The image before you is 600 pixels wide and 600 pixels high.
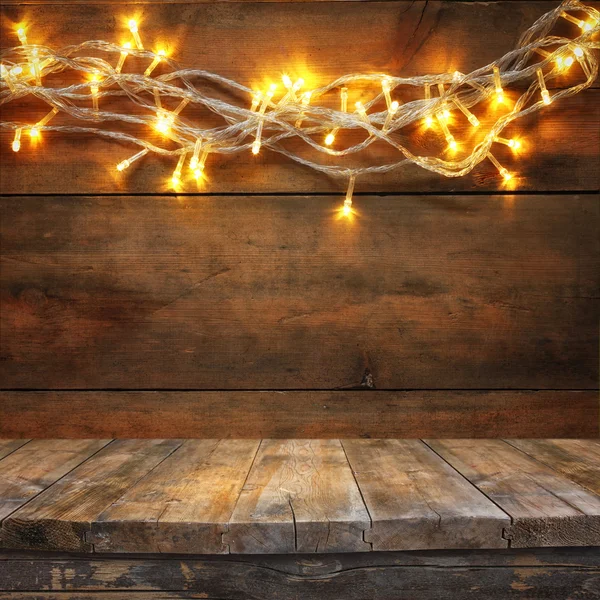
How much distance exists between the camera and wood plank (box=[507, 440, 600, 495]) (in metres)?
0.85

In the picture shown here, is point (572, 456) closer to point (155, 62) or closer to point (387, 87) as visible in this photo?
point (387, 87)

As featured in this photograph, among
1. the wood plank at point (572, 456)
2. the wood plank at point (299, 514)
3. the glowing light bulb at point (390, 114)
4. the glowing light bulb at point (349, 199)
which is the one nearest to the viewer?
the wood plank at point (299, 514)

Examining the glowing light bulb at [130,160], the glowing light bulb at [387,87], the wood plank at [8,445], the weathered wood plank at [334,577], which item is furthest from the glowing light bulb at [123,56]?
the weathered wood plank at [334,577]

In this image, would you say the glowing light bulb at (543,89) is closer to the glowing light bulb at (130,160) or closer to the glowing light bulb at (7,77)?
the glowing light bulb at (130,160)

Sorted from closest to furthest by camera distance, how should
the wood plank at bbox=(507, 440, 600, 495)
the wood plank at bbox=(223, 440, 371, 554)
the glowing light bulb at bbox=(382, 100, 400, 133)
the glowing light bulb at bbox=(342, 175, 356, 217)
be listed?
the wood plank at bbox=(223, 440, 371, 554), the wood plank at bbox=(507, 440, 600, 495), the glowing light bulb at bbox=(382, 100, 400, 133), the glowing light bulb at bbox=(342, 175, 356, 217)

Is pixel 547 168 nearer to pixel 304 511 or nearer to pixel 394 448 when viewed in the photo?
pixel 394 448

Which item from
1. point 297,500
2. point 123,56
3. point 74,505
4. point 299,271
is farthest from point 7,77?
point 297,500

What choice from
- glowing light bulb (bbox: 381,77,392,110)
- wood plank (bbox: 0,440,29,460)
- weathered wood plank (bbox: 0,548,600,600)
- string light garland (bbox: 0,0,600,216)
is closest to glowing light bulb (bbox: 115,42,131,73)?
string light garland (bbox: 0,0,600,216)

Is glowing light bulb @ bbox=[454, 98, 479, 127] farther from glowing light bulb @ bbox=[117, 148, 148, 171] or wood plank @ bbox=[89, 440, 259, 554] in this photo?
wood plank @ bbox=[89, 440, 259, 554]

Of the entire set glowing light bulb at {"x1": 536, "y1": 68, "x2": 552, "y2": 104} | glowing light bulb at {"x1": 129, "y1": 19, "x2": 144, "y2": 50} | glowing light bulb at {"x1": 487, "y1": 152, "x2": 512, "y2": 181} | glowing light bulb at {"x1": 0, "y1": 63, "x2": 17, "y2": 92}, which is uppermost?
glowing light bulb at {"x1": 129, "y1": 19, "x2": 144, "y2": 50}

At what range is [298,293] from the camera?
43.8 inches

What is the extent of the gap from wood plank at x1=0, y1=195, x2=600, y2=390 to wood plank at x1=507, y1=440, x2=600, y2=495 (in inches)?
4.6

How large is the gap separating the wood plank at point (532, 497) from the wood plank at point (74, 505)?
0.53 m

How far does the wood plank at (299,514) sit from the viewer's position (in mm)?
680
